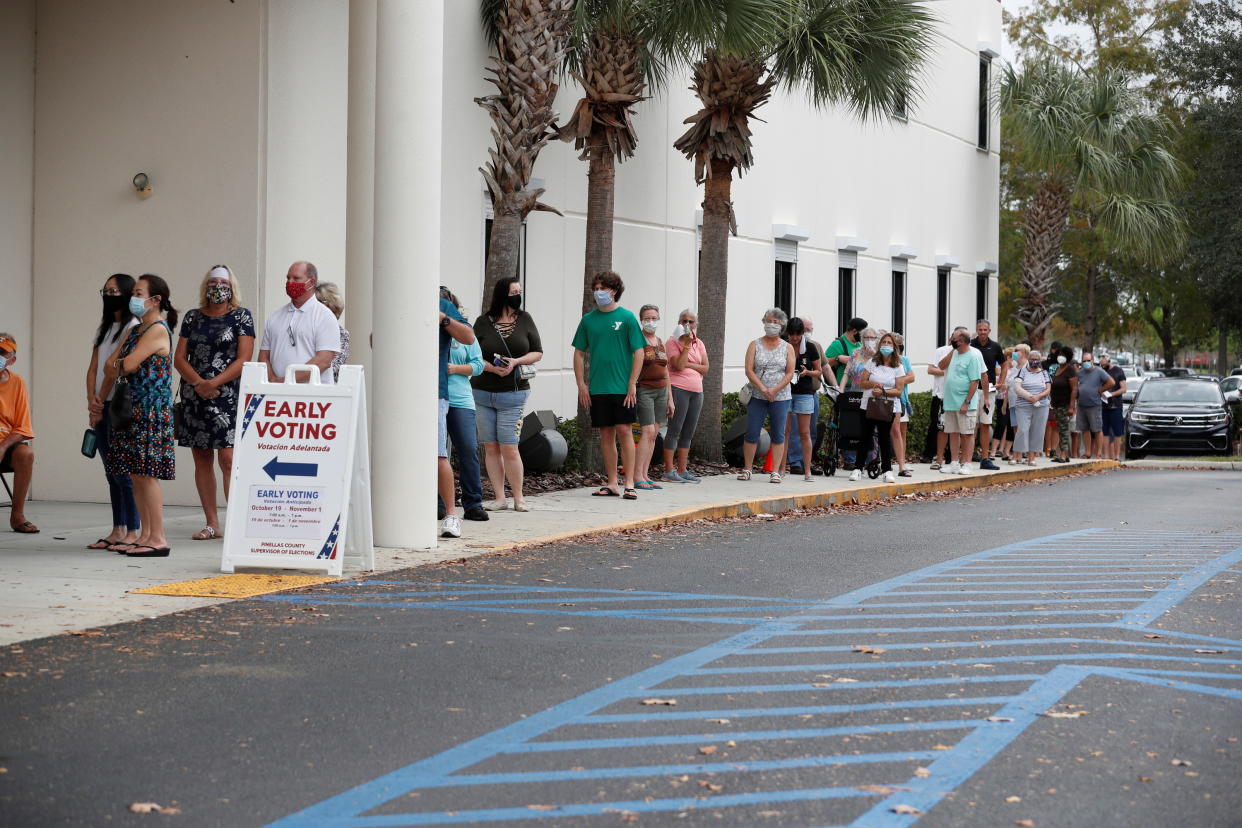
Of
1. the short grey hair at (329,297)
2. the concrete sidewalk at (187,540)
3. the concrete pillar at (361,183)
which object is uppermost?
the concrete pillar at (361,183)

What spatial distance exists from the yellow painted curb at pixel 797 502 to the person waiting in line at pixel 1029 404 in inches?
23.2

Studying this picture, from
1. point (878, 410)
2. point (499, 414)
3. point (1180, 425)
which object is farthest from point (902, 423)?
point (1180, 425)

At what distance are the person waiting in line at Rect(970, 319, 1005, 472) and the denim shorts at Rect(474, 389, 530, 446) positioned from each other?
10212mm

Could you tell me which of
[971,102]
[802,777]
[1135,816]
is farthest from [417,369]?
[971,102]

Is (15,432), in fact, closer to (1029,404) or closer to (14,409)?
(14,409)

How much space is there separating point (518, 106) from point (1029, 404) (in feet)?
37.1

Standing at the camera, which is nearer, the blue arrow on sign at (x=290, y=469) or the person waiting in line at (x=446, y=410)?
the blue arrow on sign at (x=290, y=469)

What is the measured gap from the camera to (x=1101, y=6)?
46.0m

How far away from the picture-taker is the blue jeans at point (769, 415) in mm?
17484

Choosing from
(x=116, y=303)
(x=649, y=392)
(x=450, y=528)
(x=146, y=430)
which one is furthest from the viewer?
(x=649, y=392)

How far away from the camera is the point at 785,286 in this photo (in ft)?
82.8

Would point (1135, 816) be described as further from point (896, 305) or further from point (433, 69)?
point (896, 305)

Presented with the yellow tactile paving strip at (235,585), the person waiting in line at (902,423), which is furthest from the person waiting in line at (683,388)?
the yellow tactile paving strip at (235,585)

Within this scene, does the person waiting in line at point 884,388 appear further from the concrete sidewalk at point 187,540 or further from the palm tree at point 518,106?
the palm tree at point 518,106
